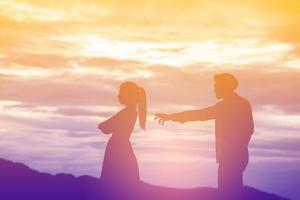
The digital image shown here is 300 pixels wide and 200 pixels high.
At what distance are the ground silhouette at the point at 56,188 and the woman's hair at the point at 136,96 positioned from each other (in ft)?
8.86

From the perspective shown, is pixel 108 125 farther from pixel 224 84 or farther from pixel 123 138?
pixel 224 84

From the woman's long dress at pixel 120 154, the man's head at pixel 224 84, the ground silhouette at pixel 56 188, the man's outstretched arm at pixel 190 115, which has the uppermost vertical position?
the man's head at pixel 224 84

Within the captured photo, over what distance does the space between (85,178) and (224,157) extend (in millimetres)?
5676

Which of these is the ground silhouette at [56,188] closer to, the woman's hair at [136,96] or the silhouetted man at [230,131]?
the silhouetted man at [230,131]

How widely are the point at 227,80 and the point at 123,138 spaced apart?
346 cm

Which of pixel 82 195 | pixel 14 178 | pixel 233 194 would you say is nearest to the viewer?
pixel 233 194

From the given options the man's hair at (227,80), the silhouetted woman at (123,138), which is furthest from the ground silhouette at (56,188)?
the man's hair at (227,80)

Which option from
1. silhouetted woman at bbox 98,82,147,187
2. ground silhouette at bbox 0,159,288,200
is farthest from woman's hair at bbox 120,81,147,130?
ground silhouette at bbox 0,159,288,200

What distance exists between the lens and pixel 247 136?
17734 mm

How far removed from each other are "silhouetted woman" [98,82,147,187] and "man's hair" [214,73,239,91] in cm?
213

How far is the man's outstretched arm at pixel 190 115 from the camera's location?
57.4 feet

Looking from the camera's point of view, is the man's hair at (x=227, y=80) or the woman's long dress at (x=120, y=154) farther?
the woman's long dress at (x=120, y=154)

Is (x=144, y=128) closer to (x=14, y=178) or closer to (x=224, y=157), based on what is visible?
(x=224, y=157)

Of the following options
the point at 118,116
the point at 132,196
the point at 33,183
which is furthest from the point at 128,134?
the point at 33,183
